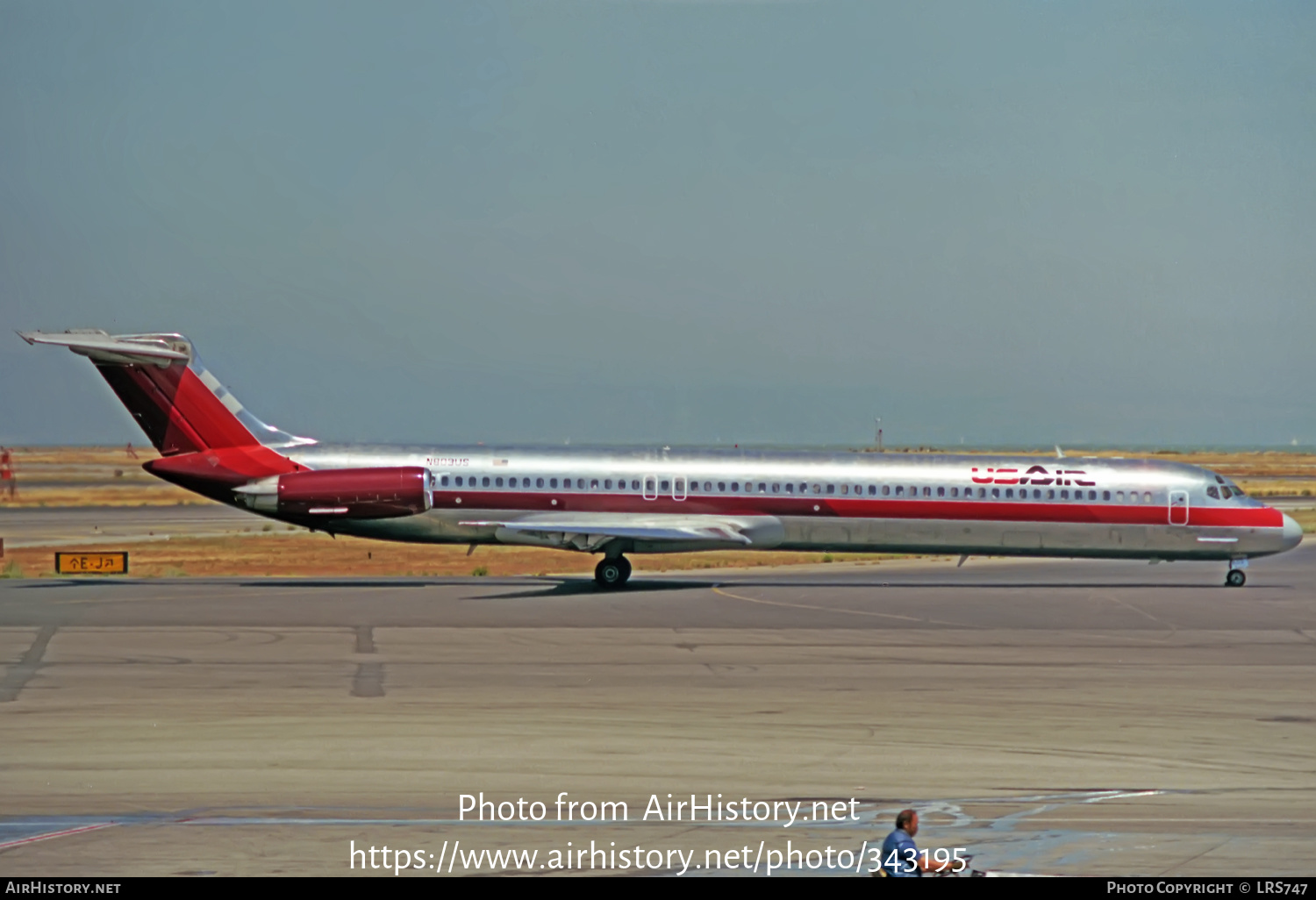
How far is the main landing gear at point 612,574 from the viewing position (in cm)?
3691

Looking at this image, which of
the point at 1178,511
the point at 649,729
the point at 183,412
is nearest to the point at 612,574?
the point at 183,412

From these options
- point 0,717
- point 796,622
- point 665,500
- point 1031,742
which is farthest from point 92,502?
point 1031,742

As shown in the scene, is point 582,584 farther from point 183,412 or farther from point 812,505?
point 183,412

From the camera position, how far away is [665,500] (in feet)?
121

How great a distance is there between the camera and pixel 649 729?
17.9m

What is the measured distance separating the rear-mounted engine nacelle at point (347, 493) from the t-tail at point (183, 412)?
524 millimetres

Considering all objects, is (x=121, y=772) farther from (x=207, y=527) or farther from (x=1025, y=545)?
(x=207, y=527)

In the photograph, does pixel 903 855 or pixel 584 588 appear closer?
pixel 903 855

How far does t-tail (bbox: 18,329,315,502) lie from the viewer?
3656 centimetres

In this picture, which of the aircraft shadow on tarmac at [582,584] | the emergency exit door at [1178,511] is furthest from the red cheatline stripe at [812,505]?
the aircraft shadow on tarmac at [582,584]

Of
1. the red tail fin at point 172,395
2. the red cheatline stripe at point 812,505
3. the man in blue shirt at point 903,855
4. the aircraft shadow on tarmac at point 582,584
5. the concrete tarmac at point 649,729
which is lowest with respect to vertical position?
the aircraft shadow on tarmac at point 582,584

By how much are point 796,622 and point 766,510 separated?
25.3 feet

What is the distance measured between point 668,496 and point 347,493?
7708mm

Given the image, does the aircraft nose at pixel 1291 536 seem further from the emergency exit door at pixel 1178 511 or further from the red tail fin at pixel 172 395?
the red tail fin at pixel 172 395
